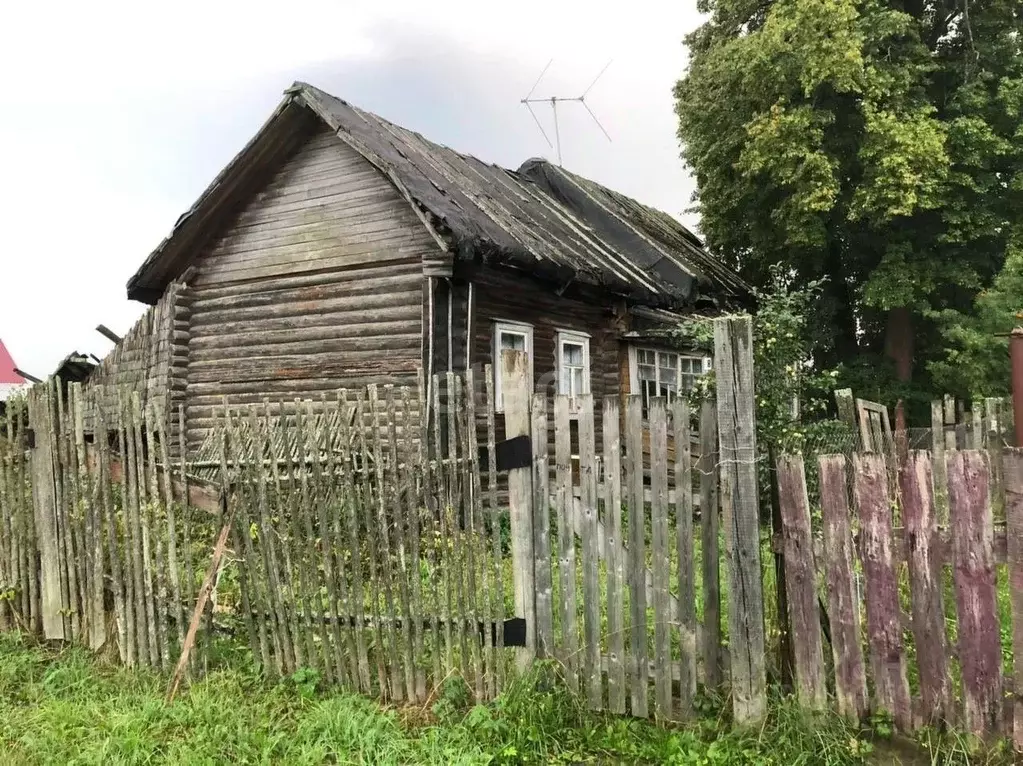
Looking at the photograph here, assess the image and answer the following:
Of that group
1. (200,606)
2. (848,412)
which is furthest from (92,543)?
(848,412)

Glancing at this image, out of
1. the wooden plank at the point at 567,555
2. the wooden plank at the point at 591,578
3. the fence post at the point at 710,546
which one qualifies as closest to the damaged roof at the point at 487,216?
the wooden plank at the point at 567,555

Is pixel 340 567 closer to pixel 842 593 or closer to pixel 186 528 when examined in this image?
pixel 186 528

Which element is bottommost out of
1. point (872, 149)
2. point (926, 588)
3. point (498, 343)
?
point (926, 588)

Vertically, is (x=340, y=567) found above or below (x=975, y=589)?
below

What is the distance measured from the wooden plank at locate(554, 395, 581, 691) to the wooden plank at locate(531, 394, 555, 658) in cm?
7

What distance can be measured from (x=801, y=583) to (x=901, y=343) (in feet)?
52.2

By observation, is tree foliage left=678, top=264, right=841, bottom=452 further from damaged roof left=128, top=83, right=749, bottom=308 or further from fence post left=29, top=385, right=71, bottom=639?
fence post left=29, top=385, right=71, bottom=639

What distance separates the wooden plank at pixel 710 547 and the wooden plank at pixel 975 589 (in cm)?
Result: 91

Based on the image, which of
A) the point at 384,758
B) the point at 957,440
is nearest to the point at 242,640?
the point at 384,758

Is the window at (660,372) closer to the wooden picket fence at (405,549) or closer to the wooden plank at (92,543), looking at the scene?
the wooden picket fence at (405,549)

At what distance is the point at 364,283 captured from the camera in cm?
1031

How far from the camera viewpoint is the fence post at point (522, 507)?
3.72 metres

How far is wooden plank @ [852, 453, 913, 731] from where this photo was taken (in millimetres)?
2982

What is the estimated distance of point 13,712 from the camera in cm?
407
